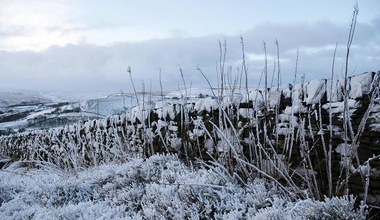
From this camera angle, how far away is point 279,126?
3959 mm

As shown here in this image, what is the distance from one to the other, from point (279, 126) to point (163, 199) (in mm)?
1360

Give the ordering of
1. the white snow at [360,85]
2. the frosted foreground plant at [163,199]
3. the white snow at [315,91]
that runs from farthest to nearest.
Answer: the white snow at [315,91]
the white snow at [360,85]
the frosted foreground plant at [163,199]

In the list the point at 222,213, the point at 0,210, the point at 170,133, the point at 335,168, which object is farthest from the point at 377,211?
the point at 0,210

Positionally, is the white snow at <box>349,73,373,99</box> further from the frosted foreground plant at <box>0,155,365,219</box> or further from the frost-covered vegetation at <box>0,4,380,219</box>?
the frosted foreground plant at <box>0,155,365,219</box>

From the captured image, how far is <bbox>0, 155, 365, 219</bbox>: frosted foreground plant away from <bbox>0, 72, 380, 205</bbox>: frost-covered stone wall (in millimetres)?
374

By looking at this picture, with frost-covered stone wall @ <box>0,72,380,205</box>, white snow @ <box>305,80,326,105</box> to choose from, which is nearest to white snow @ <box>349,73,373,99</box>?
frost-covered stone wall @ <box>0,72,380,205</box>

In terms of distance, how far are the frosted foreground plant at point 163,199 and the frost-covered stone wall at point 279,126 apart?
37cm

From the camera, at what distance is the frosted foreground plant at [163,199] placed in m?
2.91

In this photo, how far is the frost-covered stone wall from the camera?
3.09 metres

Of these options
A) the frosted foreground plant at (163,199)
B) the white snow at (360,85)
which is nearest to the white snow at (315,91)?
the white snow at (360,85)

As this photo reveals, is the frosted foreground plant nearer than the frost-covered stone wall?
Yes

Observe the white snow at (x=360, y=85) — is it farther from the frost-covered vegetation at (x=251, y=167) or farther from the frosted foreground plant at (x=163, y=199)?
the frosted foreground plant at (x=163, y=199)

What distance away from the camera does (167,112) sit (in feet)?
20.2

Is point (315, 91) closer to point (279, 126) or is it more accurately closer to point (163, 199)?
point (279, 126)
